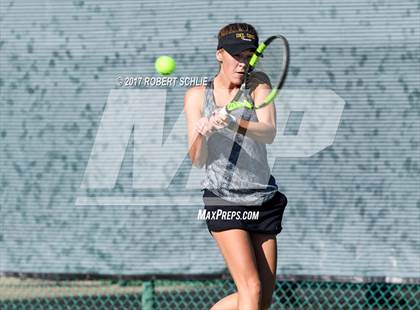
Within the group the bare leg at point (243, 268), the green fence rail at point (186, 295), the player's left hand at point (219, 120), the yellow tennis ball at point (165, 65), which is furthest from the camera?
the green fence rail at point (186, 295)

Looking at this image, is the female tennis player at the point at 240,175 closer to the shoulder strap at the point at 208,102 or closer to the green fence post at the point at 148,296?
the shoulder strap at the point at 208,102

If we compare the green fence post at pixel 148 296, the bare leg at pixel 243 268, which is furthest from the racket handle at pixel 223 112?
the green fence post at pixel 148 296

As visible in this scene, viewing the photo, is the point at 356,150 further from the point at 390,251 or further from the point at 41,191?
the point at 41,191

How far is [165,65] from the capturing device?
20.9 feet

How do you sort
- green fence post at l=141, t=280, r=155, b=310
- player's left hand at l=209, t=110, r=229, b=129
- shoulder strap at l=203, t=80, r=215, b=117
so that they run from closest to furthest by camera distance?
player's left hand at l=209, t=110, r=229, b=129 < shoulder strap at l=203, t=80, r=215, b=117 < green fence post at l=141, t=280, r=155, b=310

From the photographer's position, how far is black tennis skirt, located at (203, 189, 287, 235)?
4805 mm

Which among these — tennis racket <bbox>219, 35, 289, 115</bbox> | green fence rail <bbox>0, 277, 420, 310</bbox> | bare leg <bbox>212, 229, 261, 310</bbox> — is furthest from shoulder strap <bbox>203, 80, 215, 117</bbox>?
green fence rail <bbox>0, 277, 420, 310</bbox>

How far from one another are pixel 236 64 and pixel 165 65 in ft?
5.03

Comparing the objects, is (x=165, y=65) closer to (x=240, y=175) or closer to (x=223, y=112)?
(x=240, y=175)

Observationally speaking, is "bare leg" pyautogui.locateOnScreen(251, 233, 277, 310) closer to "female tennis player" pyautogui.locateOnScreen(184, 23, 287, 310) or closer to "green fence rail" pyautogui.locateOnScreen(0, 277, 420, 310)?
"female tennis player" pyautogui.locateOnScreen(184, 23, 287, 310)

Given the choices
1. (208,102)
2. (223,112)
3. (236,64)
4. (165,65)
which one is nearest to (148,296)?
(165,65)

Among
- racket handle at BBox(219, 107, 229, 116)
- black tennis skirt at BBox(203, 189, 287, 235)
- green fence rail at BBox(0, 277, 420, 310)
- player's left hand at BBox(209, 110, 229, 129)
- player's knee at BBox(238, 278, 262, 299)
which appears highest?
racket handle at BBox(219, 107, 229, 116)

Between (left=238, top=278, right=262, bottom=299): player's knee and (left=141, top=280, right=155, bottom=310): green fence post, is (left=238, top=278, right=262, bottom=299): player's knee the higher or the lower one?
the higher one

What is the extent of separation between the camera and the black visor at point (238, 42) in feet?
15.9
